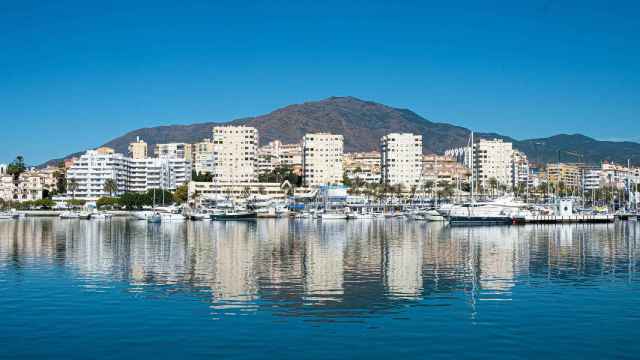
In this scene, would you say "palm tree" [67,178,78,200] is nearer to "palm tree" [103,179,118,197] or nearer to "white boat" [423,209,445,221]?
"palm tree" [103,179,118,197]

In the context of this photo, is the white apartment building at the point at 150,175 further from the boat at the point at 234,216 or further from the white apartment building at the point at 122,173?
the boat at the point at 234,216

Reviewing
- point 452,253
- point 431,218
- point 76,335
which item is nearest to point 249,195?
point 431,218

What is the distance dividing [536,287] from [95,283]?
56.8ft

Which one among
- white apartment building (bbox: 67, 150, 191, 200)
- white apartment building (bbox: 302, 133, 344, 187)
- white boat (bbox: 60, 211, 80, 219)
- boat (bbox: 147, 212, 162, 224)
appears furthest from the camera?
white apartment building (bbox: 302, 133, 344, 187)

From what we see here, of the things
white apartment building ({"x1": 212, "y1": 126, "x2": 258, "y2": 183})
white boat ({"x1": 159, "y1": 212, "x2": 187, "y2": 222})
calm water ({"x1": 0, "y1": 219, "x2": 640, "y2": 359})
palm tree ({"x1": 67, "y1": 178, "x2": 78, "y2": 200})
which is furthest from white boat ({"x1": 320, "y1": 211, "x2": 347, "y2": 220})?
calm water ({"x1": 0, "y1": 219, "x2": 640, "y2": 359})

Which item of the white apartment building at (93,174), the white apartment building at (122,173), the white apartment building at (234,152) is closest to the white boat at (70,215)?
the white apartment building at (122,173)

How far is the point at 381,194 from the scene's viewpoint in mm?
168500

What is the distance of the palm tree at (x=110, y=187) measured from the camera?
17112 centimetres

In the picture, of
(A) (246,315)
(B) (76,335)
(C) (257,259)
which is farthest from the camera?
(C) (257,259)

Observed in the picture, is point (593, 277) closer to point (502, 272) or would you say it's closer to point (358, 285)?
point (502, 272)

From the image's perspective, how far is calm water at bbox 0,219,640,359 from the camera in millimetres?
18188

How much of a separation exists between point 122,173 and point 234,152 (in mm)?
28555

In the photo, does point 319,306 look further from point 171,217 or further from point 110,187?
point 110,187

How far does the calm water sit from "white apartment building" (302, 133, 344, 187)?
488ft
